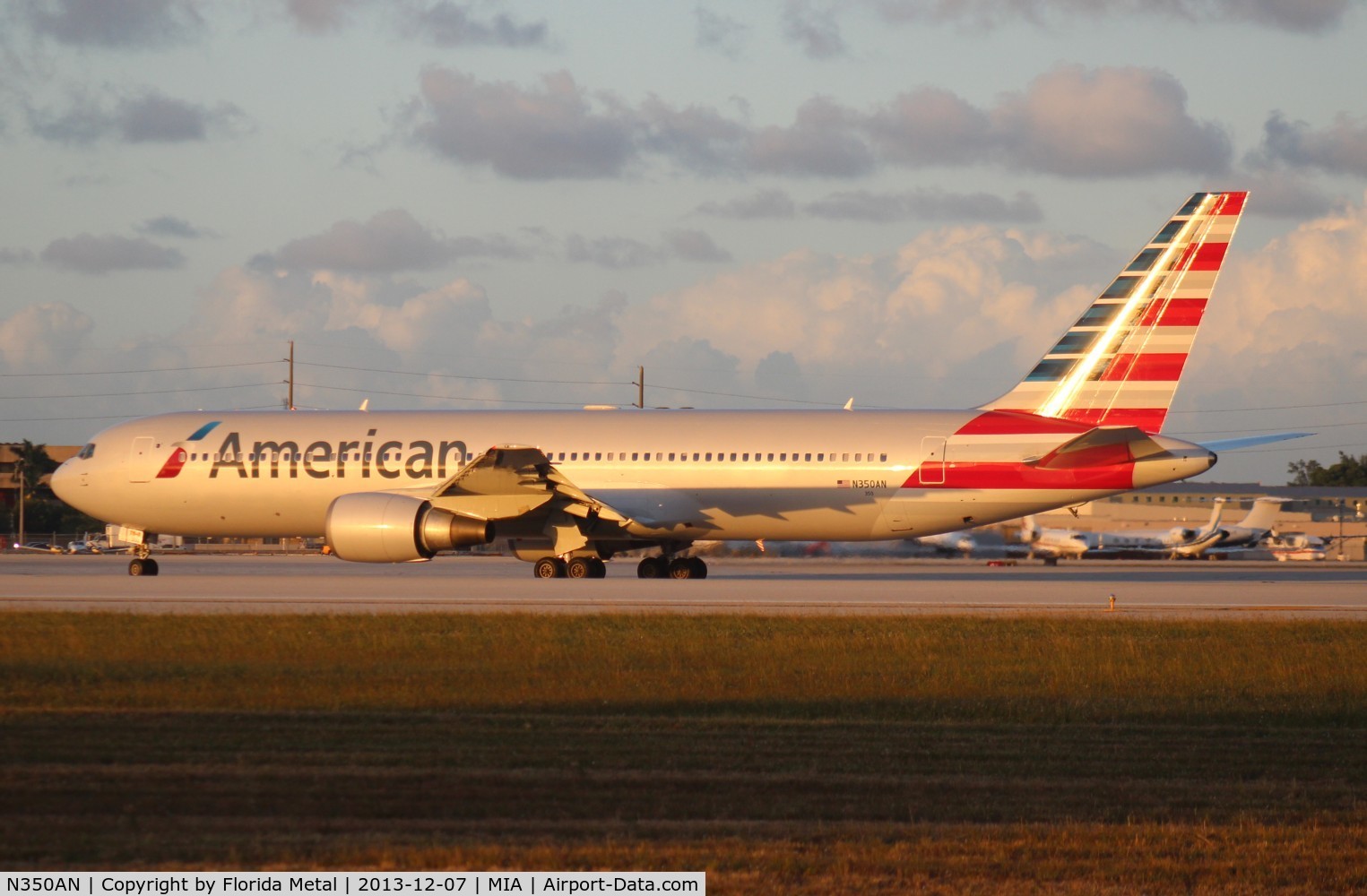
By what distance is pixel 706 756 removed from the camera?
31.6ft

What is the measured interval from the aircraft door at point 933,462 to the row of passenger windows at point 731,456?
79 cm

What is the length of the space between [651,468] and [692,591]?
5.76 meters

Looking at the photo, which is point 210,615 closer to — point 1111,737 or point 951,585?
point 1111,737

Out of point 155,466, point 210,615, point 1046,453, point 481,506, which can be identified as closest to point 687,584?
point 481,506

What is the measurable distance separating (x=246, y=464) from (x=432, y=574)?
4.88 metres

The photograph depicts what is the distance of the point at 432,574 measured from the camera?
33.8 metres

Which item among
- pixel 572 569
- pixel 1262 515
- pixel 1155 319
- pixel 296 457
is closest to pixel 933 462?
pixel 1155 319

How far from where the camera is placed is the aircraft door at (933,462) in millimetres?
29484

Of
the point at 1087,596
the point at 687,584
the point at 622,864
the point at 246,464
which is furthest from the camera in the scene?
the point at 246,464

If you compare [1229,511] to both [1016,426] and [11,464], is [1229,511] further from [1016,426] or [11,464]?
[11,464]

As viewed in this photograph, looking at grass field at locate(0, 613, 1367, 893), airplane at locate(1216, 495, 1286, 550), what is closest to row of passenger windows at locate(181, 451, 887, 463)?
grass field at locate(0, 613, 1367, 893)

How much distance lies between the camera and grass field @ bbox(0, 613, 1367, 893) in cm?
693

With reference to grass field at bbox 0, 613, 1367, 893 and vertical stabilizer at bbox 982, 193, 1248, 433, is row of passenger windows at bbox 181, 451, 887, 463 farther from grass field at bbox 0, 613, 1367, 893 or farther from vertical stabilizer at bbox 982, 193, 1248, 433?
grass field at bbox 0, 613, 1367, 893

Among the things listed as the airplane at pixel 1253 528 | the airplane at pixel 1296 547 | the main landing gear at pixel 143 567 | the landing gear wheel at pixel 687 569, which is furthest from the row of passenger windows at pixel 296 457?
the airplane at pixel 1296 547
